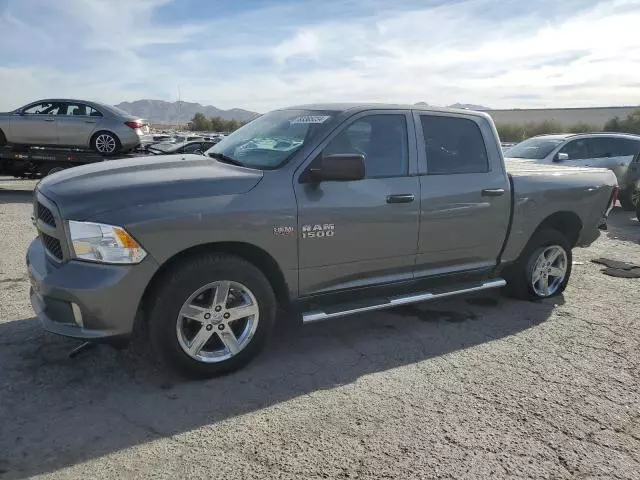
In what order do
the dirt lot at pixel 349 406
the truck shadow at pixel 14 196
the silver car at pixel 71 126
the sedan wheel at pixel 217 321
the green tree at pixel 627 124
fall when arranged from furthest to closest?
the green tree at pixel 627 124
the silver car at pixel 71 126
the truck shadow at pixel 14 196
the sedan wheel at pixel 217 321
the dirt lot at pixel 349 406

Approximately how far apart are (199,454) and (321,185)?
1.97 metres

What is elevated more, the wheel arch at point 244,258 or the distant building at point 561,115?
the distant building at point 561,115

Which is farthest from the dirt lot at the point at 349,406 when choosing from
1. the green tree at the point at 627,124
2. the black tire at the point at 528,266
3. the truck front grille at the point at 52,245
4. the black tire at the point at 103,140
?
the green tree at the point at 627,124

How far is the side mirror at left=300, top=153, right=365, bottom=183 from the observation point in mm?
3682

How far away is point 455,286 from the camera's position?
4.85 m

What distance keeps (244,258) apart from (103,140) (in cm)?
1033

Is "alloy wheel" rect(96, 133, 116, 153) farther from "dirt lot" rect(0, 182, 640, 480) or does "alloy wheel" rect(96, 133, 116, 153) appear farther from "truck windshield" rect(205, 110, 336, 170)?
"truck windshield" rect(205, 110, 336, 170)

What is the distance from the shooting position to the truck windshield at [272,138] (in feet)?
13.2

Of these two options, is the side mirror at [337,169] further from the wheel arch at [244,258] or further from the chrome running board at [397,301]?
the chrome running board at [397,301]

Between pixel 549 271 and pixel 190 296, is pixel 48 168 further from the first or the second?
pixel 549 271

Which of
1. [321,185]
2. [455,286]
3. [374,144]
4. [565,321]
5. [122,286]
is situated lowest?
[565,321]

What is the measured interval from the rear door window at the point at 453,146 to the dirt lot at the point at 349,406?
4.69 feet

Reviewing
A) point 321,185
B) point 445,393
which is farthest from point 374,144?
point 445,393

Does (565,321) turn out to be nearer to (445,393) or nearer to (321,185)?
(445,393)
